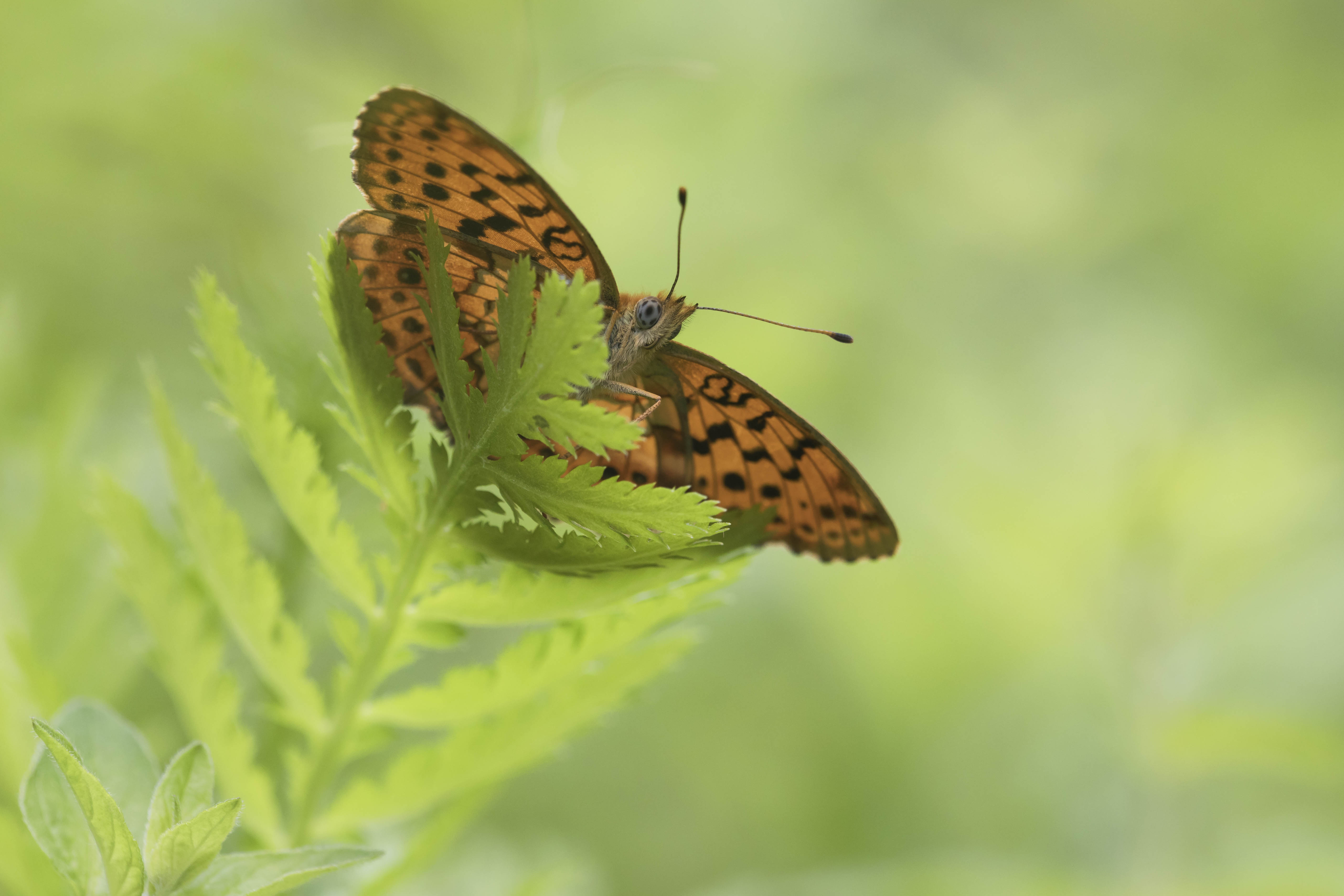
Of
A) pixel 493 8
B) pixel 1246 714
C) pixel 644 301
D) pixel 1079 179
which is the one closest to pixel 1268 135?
pixel 1079 179

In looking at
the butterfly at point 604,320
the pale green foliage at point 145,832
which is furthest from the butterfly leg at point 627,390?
the pale green foliage at point 145,832

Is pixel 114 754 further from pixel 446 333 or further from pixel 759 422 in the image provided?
pixel 759 422

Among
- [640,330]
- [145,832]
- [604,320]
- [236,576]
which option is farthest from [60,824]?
[640,330]

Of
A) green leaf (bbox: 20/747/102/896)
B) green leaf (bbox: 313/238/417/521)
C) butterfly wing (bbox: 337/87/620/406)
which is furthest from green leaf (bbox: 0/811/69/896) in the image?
butterfly wing (bbox: 337/87/620/406)

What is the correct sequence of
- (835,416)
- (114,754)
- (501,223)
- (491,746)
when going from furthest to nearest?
(835,416) < (501,223) < (491,746) < (114,754)

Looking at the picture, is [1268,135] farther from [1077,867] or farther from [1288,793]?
[1077,867]

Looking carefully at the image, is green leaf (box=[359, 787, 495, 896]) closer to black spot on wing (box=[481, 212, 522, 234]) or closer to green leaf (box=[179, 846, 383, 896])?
green leaf (box=[179, 846, 383, 896])

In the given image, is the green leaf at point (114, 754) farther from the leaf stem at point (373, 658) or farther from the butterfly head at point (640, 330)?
the butterfly head at point (640, 330)
